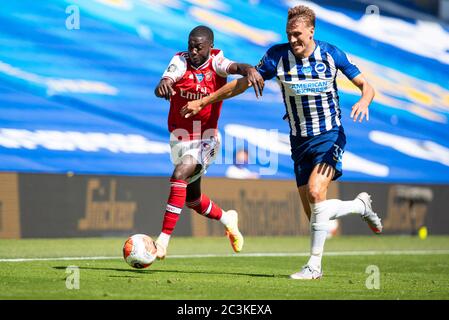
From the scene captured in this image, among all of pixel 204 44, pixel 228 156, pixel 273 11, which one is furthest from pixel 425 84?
pixel 204 44

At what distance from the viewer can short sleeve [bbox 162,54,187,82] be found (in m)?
8.63

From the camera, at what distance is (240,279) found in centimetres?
741

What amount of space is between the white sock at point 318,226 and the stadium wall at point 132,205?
636 centimetres

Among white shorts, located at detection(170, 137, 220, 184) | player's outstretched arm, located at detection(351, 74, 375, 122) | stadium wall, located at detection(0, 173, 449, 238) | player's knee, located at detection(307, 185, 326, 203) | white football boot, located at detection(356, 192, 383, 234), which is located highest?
player's outstretched arm, located at detection(351, 74, 375, 122)

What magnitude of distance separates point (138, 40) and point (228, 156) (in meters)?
3.04

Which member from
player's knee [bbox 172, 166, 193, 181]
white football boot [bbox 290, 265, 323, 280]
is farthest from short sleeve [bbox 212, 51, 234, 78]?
white football boot [bbox 290, 265, 323, 280]

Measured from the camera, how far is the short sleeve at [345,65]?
25.4 ft
